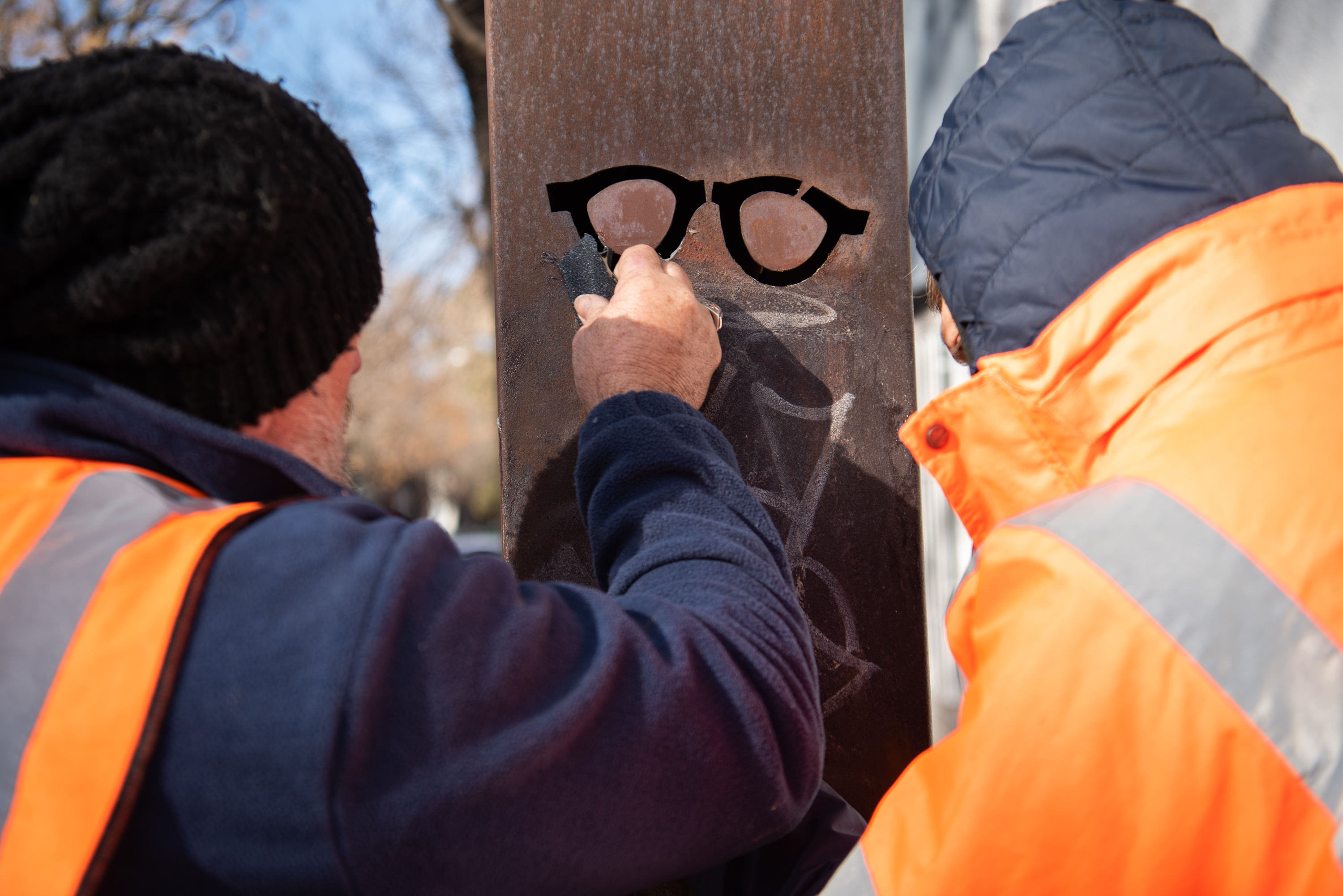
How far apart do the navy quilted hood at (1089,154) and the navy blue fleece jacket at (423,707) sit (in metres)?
0.46

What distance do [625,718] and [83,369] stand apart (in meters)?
0.63

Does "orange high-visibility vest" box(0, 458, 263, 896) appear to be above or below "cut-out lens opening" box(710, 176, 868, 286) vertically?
below

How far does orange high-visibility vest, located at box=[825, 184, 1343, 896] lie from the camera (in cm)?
65

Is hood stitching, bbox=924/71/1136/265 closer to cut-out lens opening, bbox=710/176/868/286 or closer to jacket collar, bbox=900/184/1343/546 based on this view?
jacket collar, bbox=900/184/1343/546

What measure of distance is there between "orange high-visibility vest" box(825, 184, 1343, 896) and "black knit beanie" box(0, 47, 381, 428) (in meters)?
0.79

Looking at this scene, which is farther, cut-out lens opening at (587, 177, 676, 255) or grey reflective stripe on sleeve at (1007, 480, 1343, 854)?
cut-out lens opening at (587, 177, 676, 255)

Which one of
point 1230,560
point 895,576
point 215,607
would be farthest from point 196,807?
point 895,576

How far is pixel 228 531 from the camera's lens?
71cm

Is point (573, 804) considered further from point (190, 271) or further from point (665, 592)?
point (190, 271)

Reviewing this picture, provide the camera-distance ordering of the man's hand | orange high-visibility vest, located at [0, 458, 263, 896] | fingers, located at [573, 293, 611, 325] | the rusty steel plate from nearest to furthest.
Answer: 1. orange high-visibility vest, located at [0, 458, 263, 896]
2. the man's hand
3. fingers, located at [573, 293, 611, 325]
4. the rusty steel plate

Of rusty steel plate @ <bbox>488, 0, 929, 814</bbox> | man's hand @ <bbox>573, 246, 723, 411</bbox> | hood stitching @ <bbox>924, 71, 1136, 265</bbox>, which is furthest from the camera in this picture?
rusty steel plate @ <bbox>488, 0, 929, 814</bbox>

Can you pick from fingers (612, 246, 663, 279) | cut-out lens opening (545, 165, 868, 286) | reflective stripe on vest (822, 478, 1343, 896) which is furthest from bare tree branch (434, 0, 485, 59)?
reflective stripe on vest (822, 478, 1343, 896)

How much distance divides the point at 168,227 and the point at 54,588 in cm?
36

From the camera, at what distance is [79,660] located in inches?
25.0
